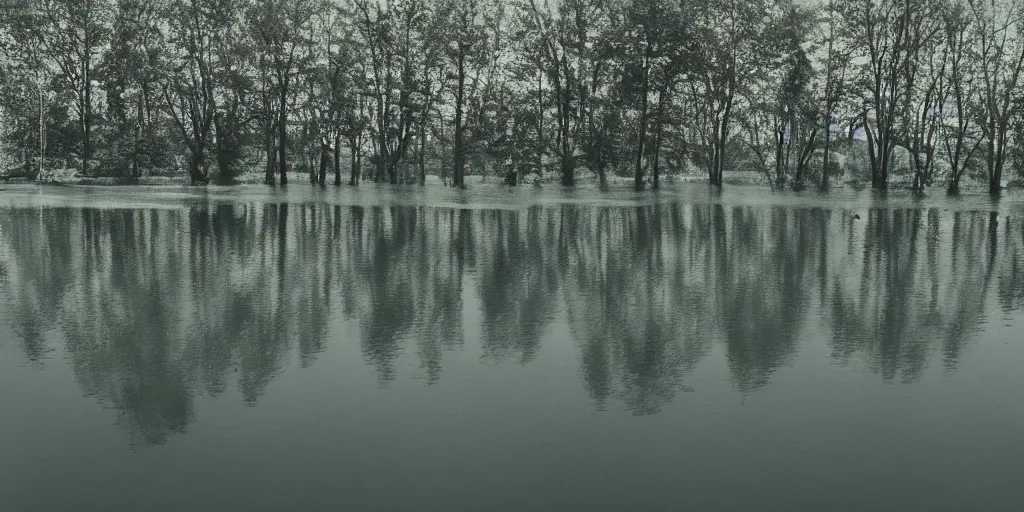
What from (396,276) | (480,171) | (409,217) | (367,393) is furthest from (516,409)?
(480,171)

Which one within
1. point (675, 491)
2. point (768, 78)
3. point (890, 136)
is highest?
point (768, 78)

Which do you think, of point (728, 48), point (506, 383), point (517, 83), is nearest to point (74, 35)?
point (517, 83)

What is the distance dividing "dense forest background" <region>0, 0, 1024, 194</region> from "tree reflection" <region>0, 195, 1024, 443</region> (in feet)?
88.5

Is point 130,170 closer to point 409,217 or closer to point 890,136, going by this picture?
point 409,217

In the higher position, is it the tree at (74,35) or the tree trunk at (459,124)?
the tree at (74,35)

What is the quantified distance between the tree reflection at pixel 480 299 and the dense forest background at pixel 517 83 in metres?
27.0

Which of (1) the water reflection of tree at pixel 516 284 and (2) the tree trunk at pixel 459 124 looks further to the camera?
(2) the tree trunk at pixel 459 124

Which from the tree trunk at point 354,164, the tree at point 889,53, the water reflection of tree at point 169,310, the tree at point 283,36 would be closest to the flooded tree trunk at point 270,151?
the tree at point 283,36

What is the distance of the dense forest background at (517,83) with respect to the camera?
4353 cm

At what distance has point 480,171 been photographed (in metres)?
54.9

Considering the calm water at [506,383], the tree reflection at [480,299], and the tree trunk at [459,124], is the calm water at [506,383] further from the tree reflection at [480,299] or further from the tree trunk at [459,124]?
the tree trunk at [459,124]

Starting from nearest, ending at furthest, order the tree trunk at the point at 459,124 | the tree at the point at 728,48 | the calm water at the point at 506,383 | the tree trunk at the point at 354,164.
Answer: the calm water at the point at 506,383
the tree at the point at 728,48
the tree trunk at the point at 459,124
the tree trunk at the point at 354,164

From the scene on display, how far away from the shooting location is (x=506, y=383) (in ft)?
19.3

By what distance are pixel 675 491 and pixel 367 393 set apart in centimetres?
218
